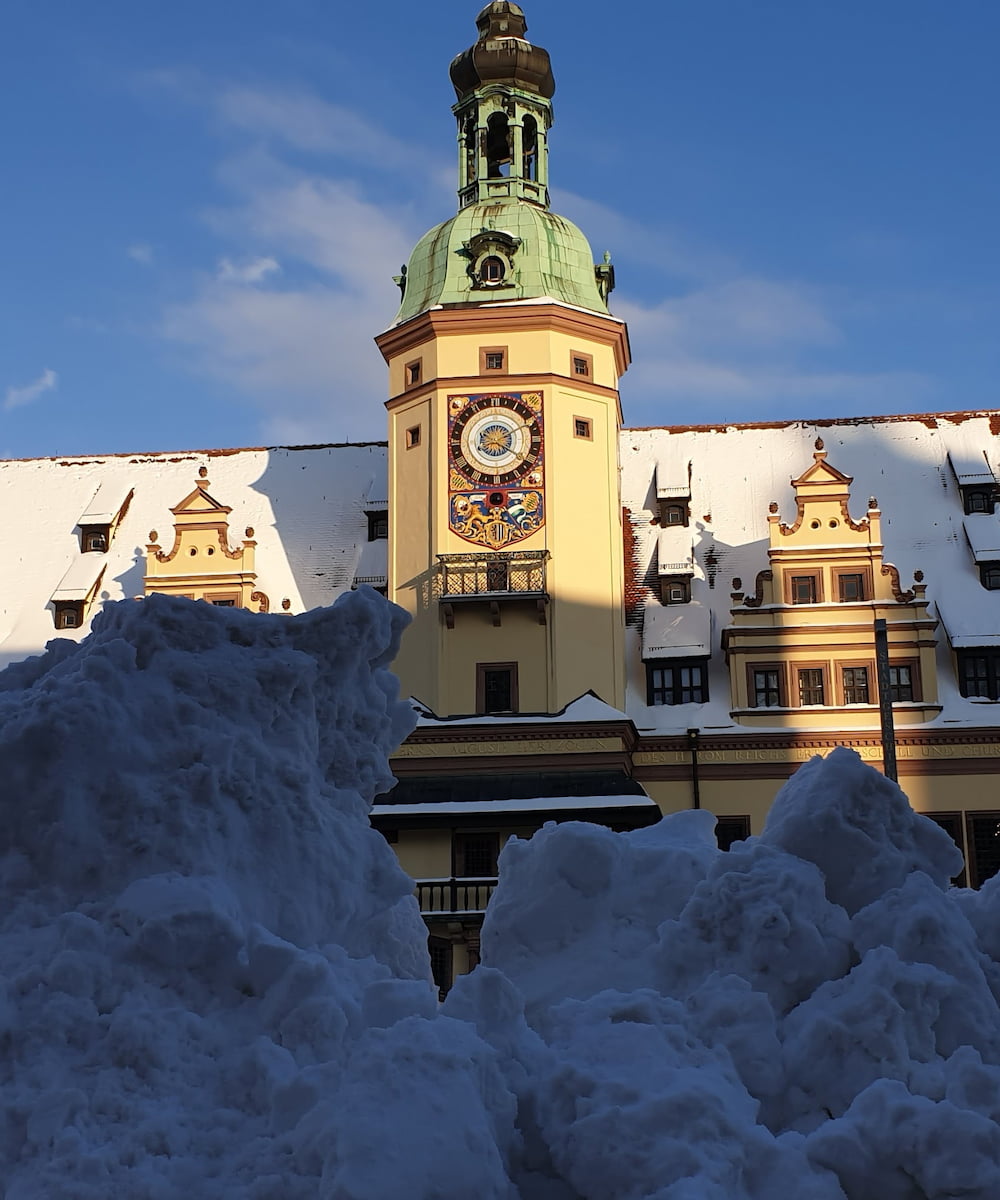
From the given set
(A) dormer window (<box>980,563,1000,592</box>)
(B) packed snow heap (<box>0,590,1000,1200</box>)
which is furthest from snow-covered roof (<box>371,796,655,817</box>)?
(B) packed snow heap (<box>0,590,1000,1200</box>)

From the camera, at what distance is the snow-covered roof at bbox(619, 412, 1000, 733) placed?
29.1 metres

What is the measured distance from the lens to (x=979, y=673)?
94.4 feet

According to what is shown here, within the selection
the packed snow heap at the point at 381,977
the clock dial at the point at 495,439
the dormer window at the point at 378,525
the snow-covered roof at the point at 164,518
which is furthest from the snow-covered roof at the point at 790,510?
the packed snow heap at the point at 381,977

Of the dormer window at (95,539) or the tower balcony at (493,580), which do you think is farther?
the dormer window at (95,539)

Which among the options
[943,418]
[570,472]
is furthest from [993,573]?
[570,472]

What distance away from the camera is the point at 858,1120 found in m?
4.28

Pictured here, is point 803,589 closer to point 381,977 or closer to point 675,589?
point 675,589

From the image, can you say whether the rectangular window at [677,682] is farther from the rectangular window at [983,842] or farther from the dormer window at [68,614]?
the dormer window at [68,614]

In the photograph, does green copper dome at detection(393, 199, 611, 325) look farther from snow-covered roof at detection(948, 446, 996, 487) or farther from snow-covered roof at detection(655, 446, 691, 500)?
snow-covered roof at detection(948, 446, 996, 487)

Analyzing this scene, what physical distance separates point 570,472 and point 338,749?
78.2ft

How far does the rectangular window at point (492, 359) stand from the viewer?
3011 cm

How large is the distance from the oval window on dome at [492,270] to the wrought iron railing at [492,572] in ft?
17.9

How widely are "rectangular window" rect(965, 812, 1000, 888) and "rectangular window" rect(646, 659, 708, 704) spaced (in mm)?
5034

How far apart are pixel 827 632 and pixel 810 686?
1.00m
